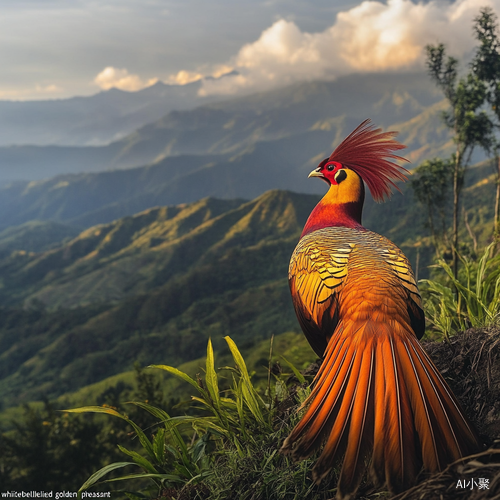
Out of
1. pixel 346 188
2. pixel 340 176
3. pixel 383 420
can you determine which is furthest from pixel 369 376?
pixel 340 176

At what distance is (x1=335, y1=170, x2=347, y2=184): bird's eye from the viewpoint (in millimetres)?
4176

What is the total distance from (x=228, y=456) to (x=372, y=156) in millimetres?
3166

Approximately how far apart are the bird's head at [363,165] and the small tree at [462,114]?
14346mm

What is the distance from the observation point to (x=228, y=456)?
9.93ft

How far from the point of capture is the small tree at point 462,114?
58.2 feet

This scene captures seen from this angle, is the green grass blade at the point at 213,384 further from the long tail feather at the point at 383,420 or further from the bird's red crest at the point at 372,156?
the bird's red crest at the point at 372,156

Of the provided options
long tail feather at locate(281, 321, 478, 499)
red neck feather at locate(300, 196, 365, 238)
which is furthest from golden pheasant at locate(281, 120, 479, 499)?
red neck feather at locate(300, 196, 365, 238)

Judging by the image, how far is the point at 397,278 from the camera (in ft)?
9.74

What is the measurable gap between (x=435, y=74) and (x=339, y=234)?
20.5m

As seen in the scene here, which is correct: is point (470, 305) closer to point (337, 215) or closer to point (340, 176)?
point (337, 215)

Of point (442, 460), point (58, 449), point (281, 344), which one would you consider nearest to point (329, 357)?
point (442, 460)

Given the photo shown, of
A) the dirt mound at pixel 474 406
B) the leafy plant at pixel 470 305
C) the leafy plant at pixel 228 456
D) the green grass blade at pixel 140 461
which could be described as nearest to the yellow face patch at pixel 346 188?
the leafy plant at pixel 470 305

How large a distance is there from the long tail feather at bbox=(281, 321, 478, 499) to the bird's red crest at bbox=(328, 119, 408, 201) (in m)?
2.24

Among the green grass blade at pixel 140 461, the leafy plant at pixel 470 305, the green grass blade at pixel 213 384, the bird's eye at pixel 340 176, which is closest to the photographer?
the green grass blade at pixel 140 461
